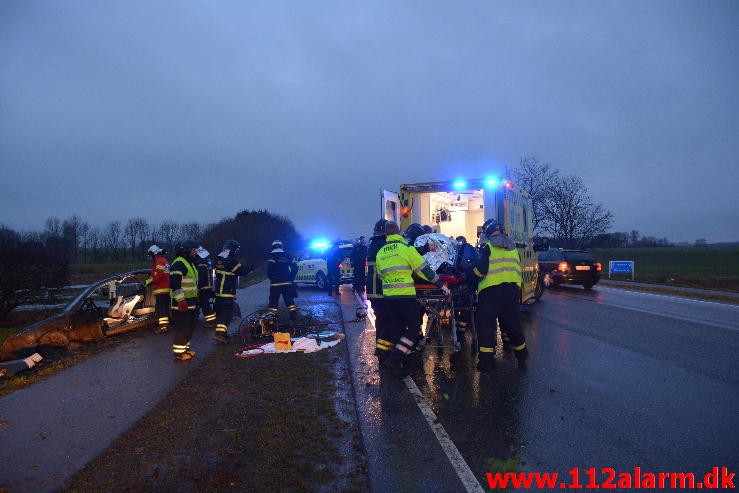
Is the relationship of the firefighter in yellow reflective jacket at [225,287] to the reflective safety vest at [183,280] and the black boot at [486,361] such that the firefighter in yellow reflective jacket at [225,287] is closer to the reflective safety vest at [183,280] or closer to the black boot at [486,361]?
the reflective safety vest at [183,280]

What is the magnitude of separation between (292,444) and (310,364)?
9.26ft

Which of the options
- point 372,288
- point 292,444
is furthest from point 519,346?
point 292,444

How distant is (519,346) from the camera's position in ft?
20.9

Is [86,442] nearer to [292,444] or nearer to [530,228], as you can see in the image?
[292,444]

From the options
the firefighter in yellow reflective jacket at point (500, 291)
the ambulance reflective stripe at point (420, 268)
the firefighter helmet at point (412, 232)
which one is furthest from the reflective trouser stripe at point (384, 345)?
the firefighter helmet at point (412, 232)

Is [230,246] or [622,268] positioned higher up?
[230,246]

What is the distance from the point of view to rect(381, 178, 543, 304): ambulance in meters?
9.51

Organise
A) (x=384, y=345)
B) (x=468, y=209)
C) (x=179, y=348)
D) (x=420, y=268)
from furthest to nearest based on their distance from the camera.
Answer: (x=468, y=209) → (x=179, y=348) → (x=384, y=345) → (x=420, y=268)

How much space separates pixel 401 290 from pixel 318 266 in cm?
1376

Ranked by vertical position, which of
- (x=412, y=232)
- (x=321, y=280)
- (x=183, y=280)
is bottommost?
(x=321, y=280)

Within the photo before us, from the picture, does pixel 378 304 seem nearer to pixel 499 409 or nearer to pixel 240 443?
pixel 499 409

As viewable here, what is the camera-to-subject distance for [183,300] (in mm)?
7188

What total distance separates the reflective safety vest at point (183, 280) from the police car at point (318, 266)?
1083 centimetres

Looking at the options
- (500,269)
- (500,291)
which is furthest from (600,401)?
(500,269)
